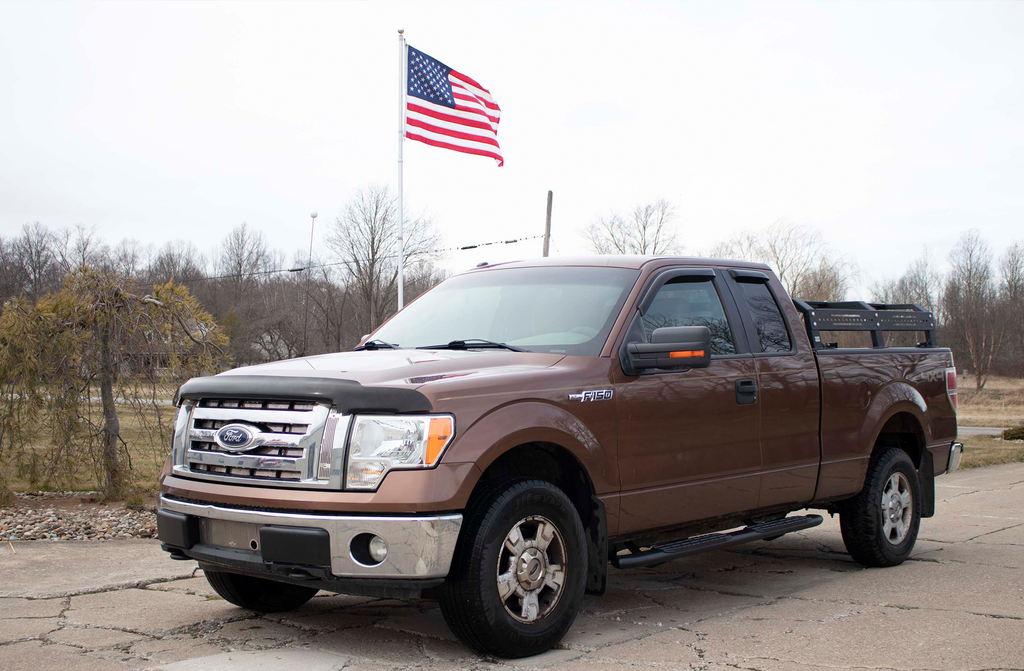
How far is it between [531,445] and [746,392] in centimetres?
166

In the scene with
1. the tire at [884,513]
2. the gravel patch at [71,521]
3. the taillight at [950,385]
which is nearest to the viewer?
the tire at [884,513]

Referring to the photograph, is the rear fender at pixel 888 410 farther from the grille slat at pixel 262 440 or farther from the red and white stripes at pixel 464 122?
the red and white stripes at pixel 464 122

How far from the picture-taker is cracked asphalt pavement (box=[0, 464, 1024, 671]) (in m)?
4.27

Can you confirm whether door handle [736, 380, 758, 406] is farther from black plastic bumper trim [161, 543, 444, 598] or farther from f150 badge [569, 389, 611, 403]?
black plastic bumper trim [161, 543, 444, 598]

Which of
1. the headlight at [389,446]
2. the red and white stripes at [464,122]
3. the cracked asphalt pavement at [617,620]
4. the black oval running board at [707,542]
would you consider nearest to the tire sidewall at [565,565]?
the cracked asphalt pavement at [617,620]

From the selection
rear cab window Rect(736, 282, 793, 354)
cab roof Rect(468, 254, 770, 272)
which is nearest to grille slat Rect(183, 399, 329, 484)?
cab roof Rect(468, 254, 770, 272)

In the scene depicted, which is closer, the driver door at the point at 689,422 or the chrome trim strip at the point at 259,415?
the chrome trim strip at the point at 259,415

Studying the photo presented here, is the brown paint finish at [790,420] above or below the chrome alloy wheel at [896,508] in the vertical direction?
above

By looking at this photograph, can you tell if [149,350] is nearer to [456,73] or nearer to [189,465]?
[189,465]

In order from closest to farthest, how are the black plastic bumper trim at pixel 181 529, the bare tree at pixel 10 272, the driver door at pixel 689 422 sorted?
1. the black plastic bumper trim at pixel 181 529
2. the driver door at pixel 689 422
3. the bare tree at pixel 10 272

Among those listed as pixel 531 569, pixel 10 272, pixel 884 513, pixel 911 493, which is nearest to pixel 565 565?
pixel 531 569

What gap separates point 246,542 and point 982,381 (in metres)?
71.6

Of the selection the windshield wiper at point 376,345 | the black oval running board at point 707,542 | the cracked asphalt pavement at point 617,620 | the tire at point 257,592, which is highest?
the windshield wiper at point 376,345

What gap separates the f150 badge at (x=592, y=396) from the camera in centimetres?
461
